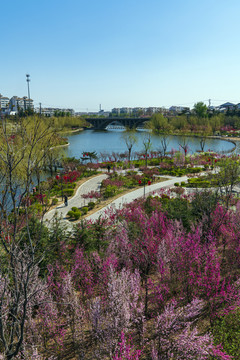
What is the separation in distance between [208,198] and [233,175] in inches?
170

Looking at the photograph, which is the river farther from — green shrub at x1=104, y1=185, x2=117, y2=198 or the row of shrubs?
the row of shrubs

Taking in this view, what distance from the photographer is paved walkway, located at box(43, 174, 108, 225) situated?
15.1m

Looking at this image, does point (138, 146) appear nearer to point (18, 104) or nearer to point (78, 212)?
point (78, 212)

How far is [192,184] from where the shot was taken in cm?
2092

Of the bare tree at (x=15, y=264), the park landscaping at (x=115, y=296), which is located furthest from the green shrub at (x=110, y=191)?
the bare tree at (x=15, y=264)

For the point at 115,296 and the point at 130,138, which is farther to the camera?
the point at 130,138

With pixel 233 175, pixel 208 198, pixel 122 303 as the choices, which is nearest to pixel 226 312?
pixel 122 303

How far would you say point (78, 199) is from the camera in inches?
714

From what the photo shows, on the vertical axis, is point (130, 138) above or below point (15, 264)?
above

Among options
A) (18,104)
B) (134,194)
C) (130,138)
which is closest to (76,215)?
(134,194)

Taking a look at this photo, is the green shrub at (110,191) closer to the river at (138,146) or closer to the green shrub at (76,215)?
the green shrub at (76,215)

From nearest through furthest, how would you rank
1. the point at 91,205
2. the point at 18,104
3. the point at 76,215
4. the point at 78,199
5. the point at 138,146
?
1. the point at 18,104
2. the point at 76,215
3. the point at 91,205
4. the point at 78,199
5. the point at 138,146

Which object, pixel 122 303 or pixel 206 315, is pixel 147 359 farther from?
pixel 206 315

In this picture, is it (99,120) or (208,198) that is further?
(99,120)
